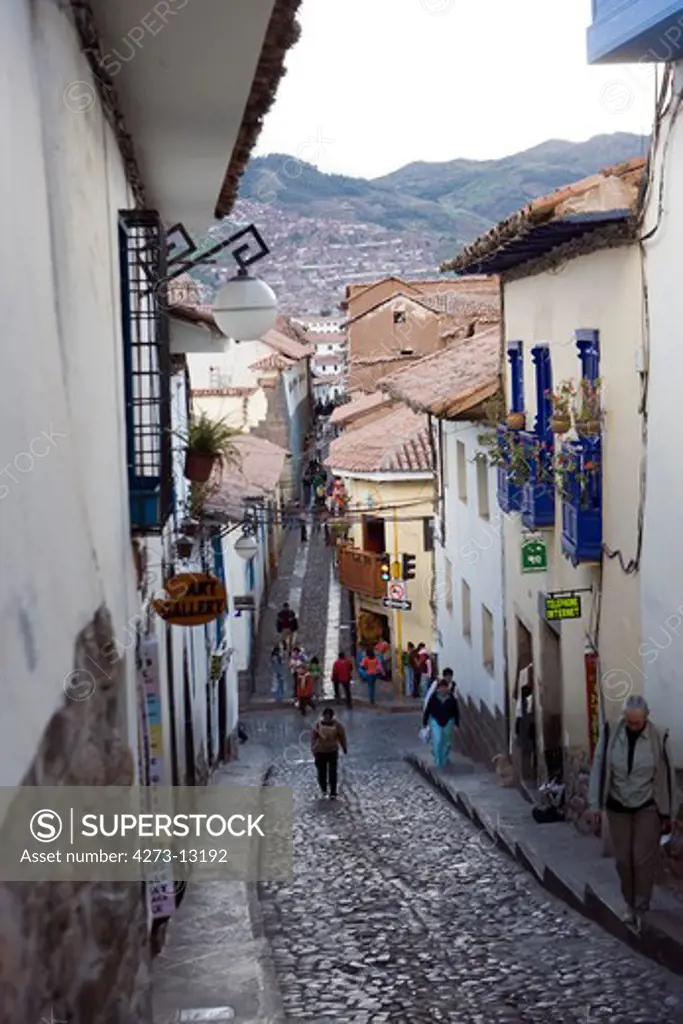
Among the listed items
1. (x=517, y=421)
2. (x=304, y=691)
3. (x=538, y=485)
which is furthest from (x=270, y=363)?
(x=538, y=485)

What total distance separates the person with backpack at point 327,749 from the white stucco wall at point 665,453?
663 centimetres

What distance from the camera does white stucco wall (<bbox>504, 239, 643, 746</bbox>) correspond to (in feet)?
39.7

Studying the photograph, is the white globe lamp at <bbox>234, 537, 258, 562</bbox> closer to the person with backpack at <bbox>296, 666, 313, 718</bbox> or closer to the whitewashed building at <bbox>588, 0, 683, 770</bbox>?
the person with backpack at <bbox>296, 666, 313, 718</bbox>

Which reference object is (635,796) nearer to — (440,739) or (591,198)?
(591,198)

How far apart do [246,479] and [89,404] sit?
42.4ft

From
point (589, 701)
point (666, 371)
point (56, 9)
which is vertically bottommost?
point (589, 701)

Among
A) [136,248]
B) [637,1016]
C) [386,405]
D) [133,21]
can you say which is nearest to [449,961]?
[637,1016]

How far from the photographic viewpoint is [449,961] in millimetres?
9797

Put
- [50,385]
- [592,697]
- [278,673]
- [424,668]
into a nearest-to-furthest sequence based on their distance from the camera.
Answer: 1. [50,385]
2. [592,697]
3. [424,668]
4. [278,673]

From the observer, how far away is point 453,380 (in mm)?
22594

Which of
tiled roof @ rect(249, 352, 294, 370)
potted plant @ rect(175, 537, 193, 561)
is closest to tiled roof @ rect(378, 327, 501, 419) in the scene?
potted plant @ rect(175, 537, 193, 561)

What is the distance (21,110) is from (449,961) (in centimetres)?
659

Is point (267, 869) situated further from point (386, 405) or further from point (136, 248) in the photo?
point (386, 405)

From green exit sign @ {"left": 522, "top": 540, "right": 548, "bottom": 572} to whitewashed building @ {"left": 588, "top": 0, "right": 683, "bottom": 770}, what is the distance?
130 inches
